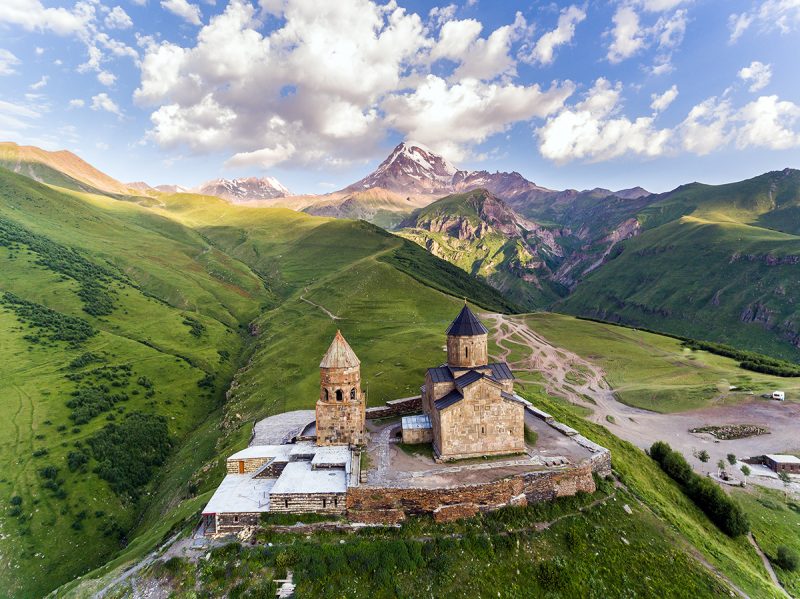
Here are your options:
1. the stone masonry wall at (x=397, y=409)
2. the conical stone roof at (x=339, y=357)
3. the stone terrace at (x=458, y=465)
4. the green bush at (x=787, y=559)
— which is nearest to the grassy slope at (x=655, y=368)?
the green bush at (x=787, y=559)

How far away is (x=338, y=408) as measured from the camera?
3181cm

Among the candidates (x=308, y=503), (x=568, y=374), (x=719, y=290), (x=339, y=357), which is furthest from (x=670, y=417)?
(x=719, y=290)

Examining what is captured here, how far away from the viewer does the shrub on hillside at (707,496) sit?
30.9 metres

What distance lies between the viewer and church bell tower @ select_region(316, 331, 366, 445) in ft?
104

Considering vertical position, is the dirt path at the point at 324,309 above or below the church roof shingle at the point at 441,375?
below

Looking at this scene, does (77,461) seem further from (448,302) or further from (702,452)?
(448,302)

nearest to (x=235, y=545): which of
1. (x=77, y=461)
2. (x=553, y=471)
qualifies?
(x=553, y=471)

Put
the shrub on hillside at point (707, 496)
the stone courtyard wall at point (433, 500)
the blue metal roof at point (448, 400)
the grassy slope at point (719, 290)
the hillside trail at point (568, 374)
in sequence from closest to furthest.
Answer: the stone courtyard wall at point (433, 500) → the blue metal roof at point (448, 400) → the shrub on hillside at point (707, 496) → the hillside trail at point (568, 374) → the grassy slope at point (719, 290)

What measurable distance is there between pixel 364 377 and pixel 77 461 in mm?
37200

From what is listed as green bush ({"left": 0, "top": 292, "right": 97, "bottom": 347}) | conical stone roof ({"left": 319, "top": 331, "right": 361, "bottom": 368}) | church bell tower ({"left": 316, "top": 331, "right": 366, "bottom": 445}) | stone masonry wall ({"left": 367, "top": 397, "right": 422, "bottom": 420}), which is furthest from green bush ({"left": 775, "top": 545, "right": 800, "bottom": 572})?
green bush ({"left": 0, "top": 292, "right": 97, "bottom": 347})

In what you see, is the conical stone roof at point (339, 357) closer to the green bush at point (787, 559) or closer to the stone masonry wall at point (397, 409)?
the stone masonry wall at point (397, 409)

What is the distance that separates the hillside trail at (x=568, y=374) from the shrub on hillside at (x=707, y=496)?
21.3 meters

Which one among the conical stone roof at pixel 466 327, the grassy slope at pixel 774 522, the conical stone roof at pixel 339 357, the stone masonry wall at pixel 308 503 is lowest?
the grassy slope at pixel 774 522

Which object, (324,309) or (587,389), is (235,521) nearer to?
(587,389)
